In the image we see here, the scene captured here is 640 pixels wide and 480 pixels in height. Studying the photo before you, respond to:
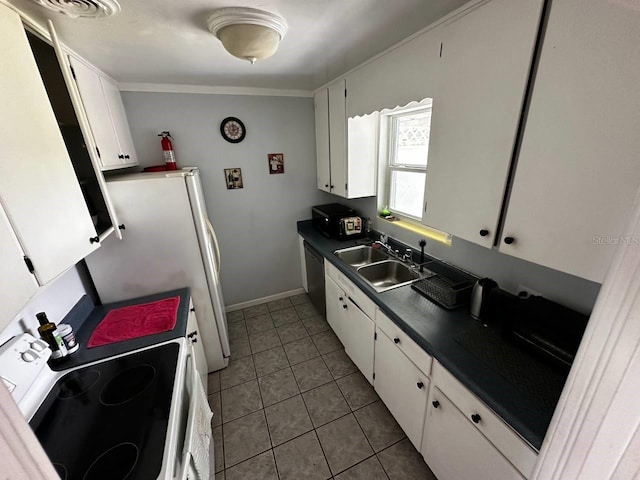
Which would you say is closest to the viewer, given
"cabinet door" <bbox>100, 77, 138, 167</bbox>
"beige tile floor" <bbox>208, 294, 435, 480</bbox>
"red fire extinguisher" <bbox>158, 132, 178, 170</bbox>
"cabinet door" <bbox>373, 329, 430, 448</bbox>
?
"cabinet door" <bbox>373, 329, 430, 448</bbox>

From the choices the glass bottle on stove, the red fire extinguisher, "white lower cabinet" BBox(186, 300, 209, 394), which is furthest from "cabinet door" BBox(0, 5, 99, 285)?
the red fire extinguisher

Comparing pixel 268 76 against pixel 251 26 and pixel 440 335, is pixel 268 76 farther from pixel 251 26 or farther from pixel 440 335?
pixel 440 335

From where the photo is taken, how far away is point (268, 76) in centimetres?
211

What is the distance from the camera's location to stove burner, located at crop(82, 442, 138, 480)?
811 millimetres

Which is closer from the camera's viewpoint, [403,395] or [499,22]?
[499,22]

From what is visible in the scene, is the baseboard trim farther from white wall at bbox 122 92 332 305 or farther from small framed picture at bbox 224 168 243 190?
small framed picture at bbox 224 168 243 190

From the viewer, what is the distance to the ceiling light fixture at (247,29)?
1113 mm

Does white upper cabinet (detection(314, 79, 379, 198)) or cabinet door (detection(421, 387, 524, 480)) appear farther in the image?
white upper cabinet (detection(314, 79, 379, 198))

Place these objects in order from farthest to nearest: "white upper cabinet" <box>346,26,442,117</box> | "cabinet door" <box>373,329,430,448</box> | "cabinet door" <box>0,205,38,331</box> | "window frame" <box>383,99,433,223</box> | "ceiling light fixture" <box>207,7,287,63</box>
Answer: "window frame" <box>383,99,433,223</box>, "cabinet door" <box>373,329,430,448</box>, "white upper cabinet" <box>346,26,442,117</box>, "ceiling light fixture" <box>207,7,287,63</box>, "cabinet door" <box>0,205,38,331</box>

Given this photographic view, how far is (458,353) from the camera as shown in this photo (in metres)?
1.16

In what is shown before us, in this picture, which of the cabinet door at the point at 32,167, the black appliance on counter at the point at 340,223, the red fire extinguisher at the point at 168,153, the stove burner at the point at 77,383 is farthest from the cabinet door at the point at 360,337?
the red fire extinguisher at the point at 168,153

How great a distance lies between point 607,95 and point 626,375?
74cm

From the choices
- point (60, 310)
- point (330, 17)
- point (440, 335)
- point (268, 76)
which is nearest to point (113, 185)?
point (60, 310)

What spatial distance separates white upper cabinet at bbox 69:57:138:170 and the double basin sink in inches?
68.5
